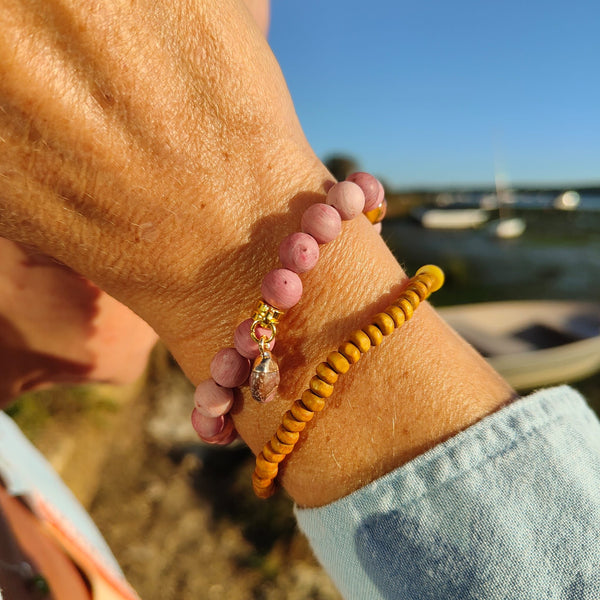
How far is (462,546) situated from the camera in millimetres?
487

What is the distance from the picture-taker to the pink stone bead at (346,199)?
1.94 feet

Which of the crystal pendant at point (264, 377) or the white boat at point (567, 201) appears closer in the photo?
the crystal pendant at point (264, 377)

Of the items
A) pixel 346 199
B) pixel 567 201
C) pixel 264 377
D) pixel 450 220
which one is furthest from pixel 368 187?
pixel 567 201

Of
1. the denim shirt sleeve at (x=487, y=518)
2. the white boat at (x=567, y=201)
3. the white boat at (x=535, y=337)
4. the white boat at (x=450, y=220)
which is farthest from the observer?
the white boat at (x=567, y=201)

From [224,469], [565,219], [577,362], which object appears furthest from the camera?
[565,219]

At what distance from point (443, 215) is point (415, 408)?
21.9 m

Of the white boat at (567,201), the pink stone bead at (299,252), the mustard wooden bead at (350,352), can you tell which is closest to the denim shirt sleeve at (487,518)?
the mustard wooden bead at (350,352)

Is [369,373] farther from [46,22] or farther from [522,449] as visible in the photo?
[46,22]

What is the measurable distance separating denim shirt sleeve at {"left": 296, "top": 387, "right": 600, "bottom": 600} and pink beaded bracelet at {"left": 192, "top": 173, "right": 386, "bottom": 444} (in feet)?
0.58

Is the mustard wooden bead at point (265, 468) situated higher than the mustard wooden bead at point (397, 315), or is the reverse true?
the mustard wooden bead at point (397, 315)

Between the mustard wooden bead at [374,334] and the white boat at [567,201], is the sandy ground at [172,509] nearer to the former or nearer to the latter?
the mustard wooden bead at [374,334]

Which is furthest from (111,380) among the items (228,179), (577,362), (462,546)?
(577,362)

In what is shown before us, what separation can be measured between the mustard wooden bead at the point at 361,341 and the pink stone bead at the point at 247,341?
0.11m

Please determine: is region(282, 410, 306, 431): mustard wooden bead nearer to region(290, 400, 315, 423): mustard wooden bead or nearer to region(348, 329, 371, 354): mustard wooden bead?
region(290, 400, 315, 423): mustard wooden bead
